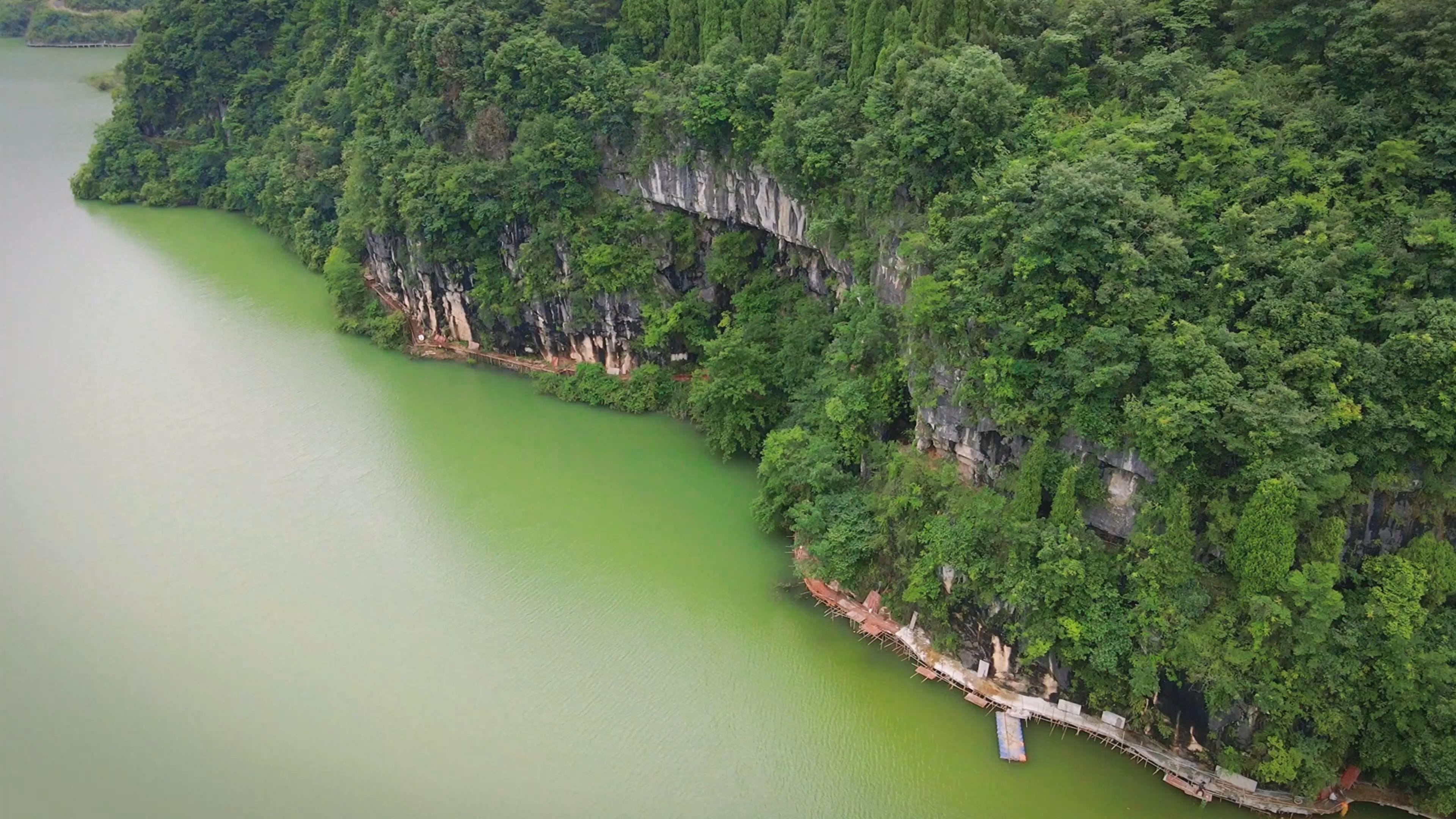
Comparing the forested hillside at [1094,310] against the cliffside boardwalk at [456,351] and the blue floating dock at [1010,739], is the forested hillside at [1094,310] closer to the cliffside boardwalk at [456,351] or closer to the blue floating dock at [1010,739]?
the blue floating dock at [1010,739]

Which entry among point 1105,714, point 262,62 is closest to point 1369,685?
point 1105,714

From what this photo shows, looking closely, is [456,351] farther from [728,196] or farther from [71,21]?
[71,21]

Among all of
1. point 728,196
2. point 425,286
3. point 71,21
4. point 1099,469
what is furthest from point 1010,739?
point 71,21

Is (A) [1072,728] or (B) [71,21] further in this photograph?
(B) [71,21]

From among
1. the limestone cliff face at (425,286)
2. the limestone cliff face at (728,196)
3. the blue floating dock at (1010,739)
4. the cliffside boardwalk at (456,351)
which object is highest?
the limestone cliff face at (728,196)

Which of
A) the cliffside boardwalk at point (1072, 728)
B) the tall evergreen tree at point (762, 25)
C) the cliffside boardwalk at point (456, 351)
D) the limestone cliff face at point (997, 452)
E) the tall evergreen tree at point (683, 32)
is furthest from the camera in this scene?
the cliffside boardwalk at point (456, 351)

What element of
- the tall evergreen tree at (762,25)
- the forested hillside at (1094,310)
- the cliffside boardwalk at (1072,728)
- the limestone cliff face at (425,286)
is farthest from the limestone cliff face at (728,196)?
the cliffside boardwalk at (1072,728)

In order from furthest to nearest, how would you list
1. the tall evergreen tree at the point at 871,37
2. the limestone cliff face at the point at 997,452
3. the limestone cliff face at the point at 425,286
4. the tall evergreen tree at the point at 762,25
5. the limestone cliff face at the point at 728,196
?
the limestone cliff face at the point at 425,286 < the tall evergreen tree at the point at 762,25 < the limestone cliff face at the point at 728,196 < the tall evergreen tree at the point at 871,37 < the limestone cliff face at the point at 997,452
